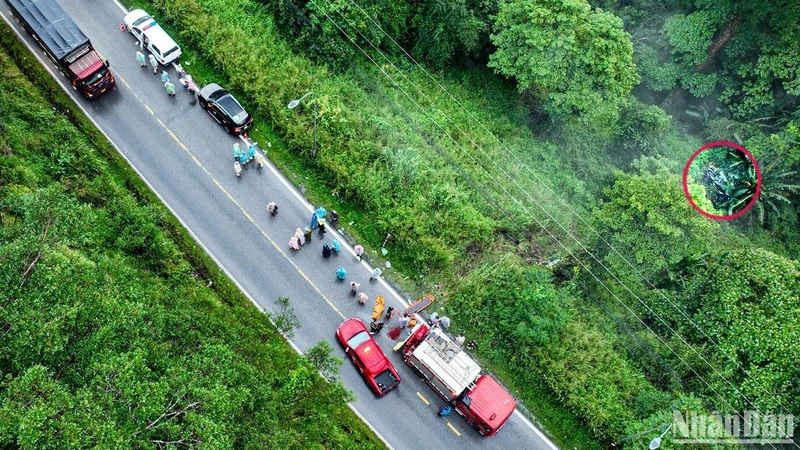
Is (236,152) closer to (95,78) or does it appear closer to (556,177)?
(95,78)

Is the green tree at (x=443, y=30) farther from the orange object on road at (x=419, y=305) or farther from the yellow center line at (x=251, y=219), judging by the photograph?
the orange object on road at (x=419, y=305)

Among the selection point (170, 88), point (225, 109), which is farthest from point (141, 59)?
point (225, 109)

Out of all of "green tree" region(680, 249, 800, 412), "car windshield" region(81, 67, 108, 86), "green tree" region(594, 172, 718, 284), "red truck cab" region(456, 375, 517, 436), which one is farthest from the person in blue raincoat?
"green tree" region(680, 249, 800, 412)

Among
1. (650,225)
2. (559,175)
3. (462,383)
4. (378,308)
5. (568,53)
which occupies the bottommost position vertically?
(378,308)

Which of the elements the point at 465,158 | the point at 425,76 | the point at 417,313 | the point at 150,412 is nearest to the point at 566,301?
the point at 417,313

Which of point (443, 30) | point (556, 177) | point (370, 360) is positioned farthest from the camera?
point (443, 30)

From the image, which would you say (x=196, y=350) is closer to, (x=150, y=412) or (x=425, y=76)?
(x=150, y=412)

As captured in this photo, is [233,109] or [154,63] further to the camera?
[154,63]
